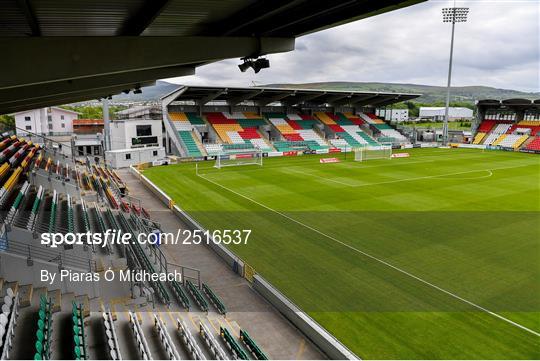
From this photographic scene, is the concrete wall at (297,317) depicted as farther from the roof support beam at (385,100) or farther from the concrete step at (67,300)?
the roof support beam at (385,100)

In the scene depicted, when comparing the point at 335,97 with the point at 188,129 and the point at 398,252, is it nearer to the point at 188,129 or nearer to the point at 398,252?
the point at 188,129

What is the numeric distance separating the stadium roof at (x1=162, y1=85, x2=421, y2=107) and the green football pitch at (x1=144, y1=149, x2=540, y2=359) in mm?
18202

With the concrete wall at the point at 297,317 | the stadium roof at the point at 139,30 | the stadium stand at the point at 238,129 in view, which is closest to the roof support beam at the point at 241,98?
the stadium stand at the point at 238,129

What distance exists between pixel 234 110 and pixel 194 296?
4535 centimetres

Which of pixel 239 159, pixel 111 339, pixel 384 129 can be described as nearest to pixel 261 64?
pixel 111 339

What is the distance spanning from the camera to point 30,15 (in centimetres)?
493

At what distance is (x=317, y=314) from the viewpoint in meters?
10.8

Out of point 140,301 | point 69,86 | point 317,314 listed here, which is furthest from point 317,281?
point 69,86

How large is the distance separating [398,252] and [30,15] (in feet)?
47.8

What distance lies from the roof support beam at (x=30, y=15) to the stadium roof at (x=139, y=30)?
0.05 ft

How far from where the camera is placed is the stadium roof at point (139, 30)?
5.45m

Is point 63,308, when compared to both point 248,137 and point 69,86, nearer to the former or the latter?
point 69,86

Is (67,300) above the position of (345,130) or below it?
below

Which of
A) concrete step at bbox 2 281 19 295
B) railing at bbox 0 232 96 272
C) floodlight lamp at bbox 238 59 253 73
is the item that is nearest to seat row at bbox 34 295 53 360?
concrete step at bbox 2 281 19 295
